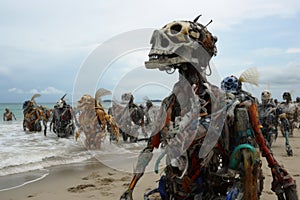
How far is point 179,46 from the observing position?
9.97 ft

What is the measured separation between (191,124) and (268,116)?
7.49 meters

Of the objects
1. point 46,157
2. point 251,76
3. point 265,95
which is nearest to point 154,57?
point 251,76

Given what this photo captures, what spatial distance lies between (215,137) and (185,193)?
Result: 24.3 inches

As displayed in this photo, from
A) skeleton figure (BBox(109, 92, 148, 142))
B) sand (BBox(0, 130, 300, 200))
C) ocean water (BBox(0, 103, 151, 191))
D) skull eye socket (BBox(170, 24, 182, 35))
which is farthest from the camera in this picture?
skeleton figure (BBox(109, 92, 148, 142))

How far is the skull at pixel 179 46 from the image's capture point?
3.02 m

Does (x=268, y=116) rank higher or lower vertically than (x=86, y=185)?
higher

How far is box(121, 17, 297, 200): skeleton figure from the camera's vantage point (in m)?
3.00

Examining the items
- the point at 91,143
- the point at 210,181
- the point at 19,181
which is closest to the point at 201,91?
the point at 210,181

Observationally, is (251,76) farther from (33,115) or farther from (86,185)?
(33,115)

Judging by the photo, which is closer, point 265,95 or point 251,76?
point 251,76

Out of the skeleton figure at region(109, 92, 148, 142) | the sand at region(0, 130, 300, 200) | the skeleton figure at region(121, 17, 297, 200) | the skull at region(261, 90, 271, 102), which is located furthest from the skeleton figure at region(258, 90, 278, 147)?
the skeleton figure at region(121, 17, 297, 200)

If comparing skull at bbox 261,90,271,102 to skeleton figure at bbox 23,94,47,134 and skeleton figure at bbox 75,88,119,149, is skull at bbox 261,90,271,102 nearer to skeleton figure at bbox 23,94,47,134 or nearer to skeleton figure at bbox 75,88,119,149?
skeleton figure at bbox 75,88,119,149

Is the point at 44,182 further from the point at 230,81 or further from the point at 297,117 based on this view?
the point at 297,117

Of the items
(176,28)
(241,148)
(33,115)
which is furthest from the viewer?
(33,115)
